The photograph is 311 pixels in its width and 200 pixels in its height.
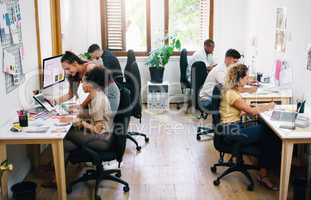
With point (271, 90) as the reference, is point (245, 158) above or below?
below

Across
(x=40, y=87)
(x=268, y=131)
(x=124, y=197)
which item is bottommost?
(x=124, y=197)

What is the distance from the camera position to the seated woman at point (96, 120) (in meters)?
3.44

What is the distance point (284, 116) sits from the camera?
3.59m

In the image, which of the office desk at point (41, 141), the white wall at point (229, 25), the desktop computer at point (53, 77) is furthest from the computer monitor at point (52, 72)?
the white wall at point (229, 25)

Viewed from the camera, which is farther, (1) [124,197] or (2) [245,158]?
(2) [245,158]

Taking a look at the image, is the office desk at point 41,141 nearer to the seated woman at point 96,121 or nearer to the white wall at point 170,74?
the seated woman at point 96,121

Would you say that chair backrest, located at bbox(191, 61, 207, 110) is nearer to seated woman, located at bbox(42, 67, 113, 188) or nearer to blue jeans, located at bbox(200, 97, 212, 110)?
blue jeans, located at bbox(200, 97, 212, 110)

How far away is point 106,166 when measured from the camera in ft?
14.1

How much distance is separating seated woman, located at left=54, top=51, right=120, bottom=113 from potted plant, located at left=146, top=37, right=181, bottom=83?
2399 millimetres

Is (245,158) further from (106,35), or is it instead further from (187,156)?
(106,35)

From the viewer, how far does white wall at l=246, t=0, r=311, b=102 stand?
4156 mm

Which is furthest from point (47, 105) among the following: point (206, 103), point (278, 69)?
Answer: point (278, 69)

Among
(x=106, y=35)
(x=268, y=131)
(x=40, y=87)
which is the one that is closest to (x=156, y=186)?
(x=268, y=131)

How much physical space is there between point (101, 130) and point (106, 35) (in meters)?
3.62
